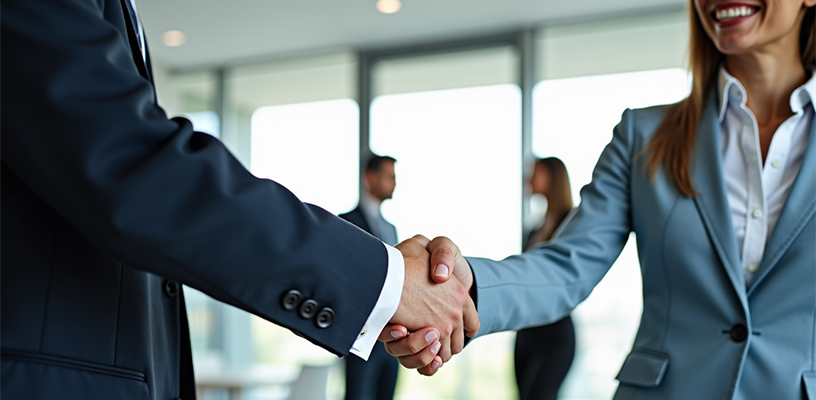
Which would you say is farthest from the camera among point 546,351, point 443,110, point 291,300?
point 443,110

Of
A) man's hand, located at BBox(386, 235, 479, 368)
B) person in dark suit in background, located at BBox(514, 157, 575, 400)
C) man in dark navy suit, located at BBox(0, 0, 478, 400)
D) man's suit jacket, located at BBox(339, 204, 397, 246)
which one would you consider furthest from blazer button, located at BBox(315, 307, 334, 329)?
man's suit jacket, located at BBox(339, 204, 397, 246)

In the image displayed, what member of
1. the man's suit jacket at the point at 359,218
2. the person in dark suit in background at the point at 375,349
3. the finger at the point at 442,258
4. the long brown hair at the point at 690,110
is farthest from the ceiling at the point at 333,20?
the finger at the point at 442,258

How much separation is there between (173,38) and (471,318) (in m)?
5.62

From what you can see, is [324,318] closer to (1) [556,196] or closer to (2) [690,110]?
(2) [690,110]

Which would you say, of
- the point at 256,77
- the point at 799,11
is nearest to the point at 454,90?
the point at 256,77

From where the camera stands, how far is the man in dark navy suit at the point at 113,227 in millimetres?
818

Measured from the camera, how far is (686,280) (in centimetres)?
132

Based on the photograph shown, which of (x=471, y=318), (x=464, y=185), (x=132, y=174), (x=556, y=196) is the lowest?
(x=471, y=318)

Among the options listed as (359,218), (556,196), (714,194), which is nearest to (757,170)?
(714,194)

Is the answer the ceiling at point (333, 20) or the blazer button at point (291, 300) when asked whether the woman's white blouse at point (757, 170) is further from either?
the ceiling at point (333, 20)

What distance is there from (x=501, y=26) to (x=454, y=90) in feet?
2.10

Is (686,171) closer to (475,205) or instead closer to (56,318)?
(56,318)

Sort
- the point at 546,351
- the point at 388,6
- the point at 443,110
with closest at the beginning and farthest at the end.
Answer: the point at 546,351
the point at 388,6
the point at 443,110

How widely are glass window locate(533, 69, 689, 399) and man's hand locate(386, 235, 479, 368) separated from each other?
154 inches
